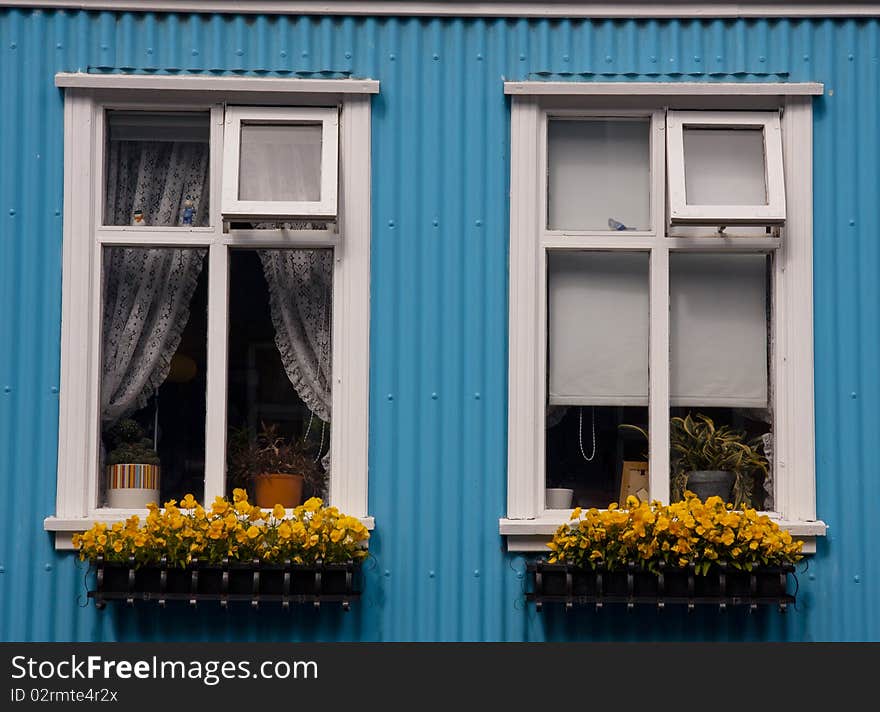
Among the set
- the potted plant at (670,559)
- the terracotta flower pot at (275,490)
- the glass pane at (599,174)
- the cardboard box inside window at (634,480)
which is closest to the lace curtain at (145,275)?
the terracotta flower pot at (275,490)

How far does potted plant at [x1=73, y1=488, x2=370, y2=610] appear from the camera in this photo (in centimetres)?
725

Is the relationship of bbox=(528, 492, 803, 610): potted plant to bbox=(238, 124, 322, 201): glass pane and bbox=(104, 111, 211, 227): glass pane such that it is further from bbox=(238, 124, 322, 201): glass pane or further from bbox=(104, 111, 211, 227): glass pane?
bbox=(104, 111, 211, 227): glass pane

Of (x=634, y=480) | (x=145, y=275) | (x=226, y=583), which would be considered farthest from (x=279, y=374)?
(x=634, y=480)

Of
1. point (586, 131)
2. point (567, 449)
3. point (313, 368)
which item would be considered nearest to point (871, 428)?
point (567, 449)

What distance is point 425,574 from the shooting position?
752 centimetres

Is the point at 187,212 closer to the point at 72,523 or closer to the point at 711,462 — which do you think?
the point at 72,523

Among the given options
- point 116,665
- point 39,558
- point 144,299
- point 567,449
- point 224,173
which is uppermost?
point 224,173

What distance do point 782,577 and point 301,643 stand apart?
219cm

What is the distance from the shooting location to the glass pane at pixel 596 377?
7723 millimetres

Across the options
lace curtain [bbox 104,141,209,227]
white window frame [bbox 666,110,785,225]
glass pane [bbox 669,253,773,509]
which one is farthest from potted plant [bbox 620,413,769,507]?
lace curtain [bbox 104,141,209,227]

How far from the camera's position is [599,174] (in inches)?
311

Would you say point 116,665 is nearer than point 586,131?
Yes

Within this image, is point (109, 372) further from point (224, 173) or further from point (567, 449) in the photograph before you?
point (567, 449)

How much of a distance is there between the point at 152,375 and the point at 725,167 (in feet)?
9.57
